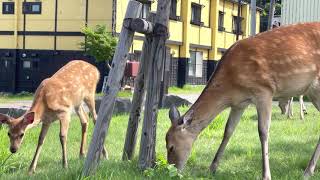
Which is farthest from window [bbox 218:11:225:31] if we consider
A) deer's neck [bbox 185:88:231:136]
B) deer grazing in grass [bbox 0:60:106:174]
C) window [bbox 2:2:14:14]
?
deer's neck [bbox 185:88:231:136]

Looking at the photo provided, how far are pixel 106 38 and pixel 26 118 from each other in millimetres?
23802

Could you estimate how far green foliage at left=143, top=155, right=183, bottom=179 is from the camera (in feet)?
20.3

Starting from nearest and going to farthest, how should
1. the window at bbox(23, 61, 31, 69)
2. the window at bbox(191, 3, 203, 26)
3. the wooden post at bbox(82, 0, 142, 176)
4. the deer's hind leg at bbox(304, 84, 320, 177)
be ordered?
1. the wooden post at bbox(82, 0, 142, 176)
2. the deer's hind leg at bbox(304, 84, 320, 177)
3. the window at bbox(23, 61, 31, 69)
4. the window at bbox(191, 3, 203, 26)

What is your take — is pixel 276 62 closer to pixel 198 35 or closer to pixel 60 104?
pixel 60 104

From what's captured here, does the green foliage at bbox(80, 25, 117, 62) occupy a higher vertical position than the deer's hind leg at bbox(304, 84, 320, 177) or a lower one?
higher

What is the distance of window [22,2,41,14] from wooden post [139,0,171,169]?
98.2 ft

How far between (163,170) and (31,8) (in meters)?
30.7

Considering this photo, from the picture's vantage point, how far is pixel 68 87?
9.18 m

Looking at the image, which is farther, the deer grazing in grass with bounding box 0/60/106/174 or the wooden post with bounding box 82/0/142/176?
the deer grazing in grass with bounding box 0/60/106/174

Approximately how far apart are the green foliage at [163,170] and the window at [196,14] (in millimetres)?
35185

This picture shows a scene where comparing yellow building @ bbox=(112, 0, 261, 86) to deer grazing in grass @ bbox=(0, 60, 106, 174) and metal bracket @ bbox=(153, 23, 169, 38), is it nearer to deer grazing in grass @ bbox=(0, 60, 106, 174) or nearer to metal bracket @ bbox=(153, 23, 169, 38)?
deer grazing in grass @ bbox=(0, 60, 106, 174)

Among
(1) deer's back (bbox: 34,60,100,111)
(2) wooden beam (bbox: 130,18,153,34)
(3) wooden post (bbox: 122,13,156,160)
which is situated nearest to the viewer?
(2) wooden beam (bbox: 130,18,153,34)

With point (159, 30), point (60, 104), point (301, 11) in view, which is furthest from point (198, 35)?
point (159, 30)

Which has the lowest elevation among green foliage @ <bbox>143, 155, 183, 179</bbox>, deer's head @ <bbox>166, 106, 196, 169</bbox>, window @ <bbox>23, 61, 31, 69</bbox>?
green foliage @ <bbox>143, 155, 183, 179</bbox>
